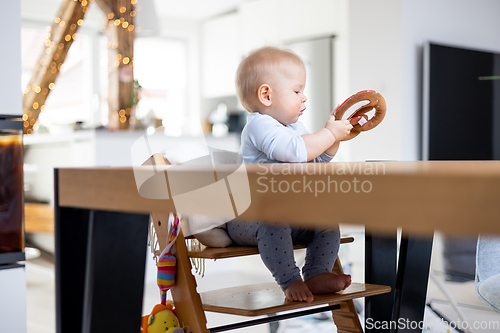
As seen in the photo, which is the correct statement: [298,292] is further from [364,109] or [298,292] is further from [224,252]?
[364,109]

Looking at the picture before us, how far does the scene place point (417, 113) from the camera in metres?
3.34

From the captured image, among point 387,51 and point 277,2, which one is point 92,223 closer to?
point 387,51

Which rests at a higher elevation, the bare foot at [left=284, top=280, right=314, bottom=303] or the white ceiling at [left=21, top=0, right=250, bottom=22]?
the white ceiling at [left=21, top=0, right=250, bottom=22]

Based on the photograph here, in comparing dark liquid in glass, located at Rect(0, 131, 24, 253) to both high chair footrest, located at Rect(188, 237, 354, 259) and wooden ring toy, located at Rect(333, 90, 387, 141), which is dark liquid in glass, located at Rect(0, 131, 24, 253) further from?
wooden ring toy, located at Rect(333, 90, 387, 141)

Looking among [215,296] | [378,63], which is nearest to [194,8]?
[378,63]

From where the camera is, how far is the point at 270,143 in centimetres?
89

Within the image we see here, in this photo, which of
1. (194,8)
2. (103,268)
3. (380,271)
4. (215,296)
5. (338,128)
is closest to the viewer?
(103,268)

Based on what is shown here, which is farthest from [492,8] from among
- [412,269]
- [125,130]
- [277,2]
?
[412,269]

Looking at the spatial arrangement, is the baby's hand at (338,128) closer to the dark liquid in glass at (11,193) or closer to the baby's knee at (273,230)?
the baby's knee at (273,230)

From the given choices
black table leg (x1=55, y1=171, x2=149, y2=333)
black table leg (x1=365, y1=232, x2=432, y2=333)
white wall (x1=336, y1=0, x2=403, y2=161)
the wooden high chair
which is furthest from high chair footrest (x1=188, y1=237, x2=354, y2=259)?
white wall (x1=336, y1=0, x2=403, y2=161)

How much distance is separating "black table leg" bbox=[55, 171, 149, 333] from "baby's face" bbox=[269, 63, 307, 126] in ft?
1.63

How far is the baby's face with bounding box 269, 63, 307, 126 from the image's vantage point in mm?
1044

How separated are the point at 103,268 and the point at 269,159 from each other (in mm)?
418

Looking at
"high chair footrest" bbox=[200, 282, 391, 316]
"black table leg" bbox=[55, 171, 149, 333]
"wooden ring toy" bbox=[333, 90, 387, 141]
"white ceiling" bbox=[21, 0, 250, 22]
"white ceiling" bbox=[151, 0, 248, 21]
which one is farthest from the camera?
"white ceiling" bbox=[151, 0, 248, 21]
